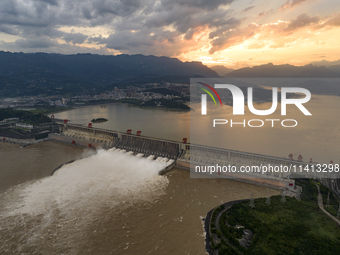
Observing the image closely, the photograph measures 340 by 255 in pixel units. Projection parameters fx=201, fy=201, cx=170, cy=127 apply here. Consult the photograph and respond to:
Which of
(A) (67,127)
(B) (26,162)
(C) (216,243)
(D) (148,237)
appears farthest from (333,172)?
(A) (67,127)

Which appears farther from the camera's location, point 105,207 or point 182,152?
point 182,152

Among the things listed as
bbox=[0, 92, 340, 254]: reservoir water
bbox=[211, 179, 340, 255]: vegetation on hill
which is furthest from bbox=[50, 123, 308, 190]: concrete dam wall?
bbox=[211, 179, 340, 255]: vegetation on hill

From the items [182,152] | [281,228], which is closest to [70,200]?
[182,152]

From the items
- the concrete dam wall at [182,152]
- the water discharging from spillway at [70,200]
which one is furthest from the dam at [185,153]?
the water discharging from spillway at [70,200]

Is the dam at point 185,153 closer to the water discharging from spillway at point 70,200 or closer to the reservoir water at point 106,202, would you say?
the reservoir water at point 106,202

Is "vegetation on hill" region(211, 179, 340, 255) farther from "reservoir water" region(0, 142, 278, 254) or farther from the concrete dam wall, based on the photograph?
the concrete dam wall

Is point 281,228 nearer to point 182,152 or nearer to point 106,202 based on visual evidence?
point 106,202

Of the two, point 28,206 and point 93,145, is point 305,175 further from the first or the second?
point 93,145
